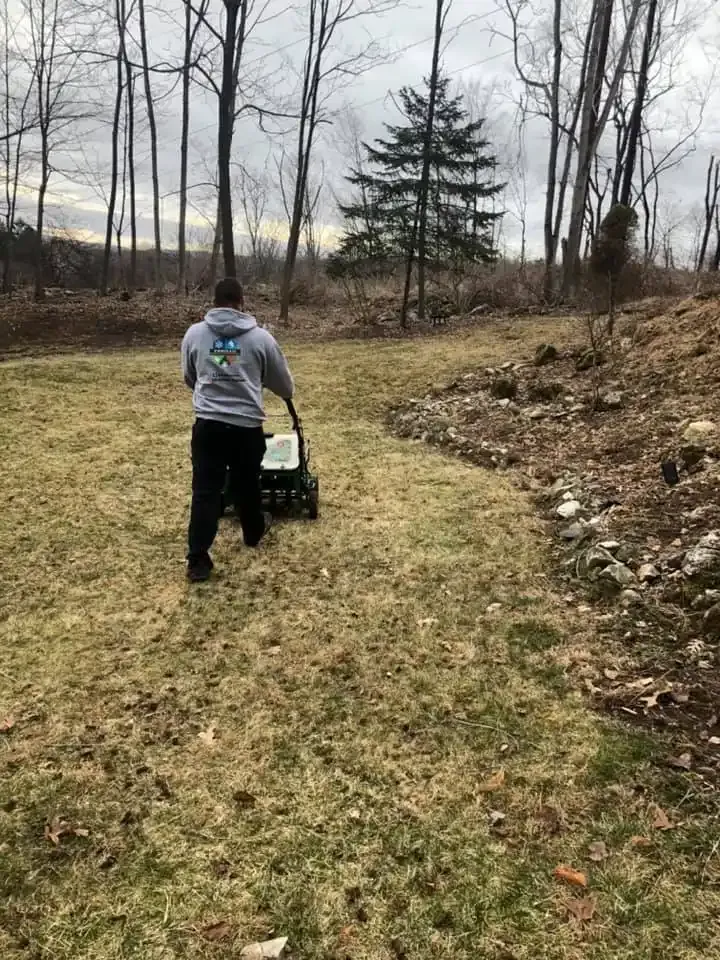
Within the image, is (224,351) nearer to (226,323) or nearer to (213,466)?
(226,323)

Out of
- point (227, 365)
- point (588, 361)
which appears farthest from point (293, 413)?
point (588, 361)

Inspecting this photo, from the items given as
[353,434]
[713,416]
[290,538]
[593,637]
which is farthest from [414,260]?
[593,637]

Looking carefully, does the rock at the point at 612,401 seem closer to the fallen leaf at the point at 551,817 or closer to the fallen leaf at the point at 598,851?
the fallen leaf at the point at 551,817

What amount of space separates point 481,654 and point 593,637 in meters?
0.63

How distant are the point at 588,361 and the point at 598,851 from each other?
7.61 meters

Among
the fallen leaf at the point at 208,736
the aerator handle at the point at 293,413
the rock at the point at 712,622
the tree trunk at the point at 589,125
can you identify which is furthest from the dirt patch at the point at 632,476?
the tree trunk at the point at 589,125

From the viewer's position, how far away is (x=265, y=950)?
78.3 inches

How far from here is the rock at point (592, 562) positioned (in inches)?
168

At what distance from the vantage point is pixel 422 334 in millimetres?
15203

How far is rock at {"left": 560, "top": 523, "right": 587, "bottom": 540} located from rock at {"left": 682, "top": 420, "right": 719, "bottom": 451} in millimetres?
1443

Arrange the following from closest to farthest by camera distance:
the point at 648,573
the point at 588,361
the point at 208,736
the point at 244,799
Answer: the point at 244,799, the point at 208,736, the point at 648,573, the point at 588,361

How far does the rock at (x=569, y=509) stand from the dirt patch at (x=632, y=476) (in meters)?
0.01

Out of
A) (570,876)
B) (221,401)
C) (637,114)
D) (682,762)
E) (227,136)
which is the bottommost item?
(570,876)

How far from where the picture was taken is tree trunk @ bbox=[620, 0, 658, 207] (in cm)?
1775
